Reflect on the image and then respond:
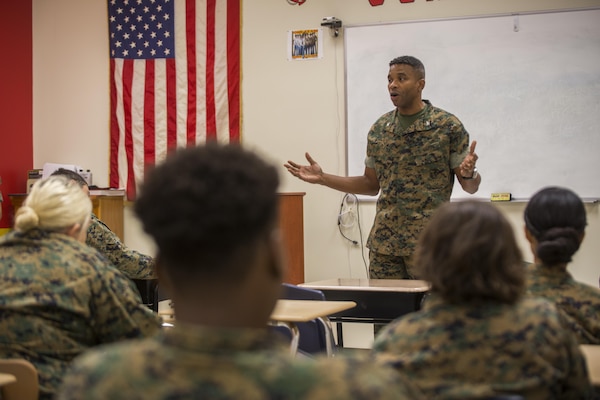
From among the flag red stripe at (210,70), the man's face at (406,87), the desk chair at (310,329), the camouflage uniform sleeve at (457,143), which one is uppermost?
the flag red stripe at (210,70)

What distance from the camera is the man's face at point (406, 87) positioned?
4305 millimetres

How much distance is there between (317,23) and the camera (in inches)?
261

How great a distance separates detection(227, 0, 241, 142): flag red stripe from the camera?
6902 millimetres

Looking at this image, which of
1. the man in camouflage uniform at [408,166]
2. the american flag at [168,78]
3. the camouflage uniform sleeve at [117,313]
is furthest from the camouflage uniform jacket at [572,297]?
the american flag at [168,78]

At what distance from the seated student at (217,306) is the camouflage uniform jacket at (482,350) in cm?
60

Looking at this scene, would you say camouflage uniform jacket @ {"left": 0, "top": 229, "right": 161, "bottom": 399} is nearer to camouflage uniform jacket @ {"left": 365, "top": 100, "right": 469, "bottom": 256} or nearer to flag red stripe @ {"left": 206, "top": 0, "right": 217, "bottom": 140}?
camouflage uniform jacket @ {"left": 365, "top": 100, "right": 469, "bottom": 256}

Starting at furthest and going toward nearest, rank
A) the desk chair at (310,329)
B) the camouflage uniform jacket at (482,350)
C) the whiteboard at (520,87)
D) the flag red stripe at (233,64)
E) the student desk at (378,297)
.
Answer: the flag red stripe at (233,64) → the whiteboard at (520,87) → the student desk at (378,297) → the desk chair at (310,329) → the camouflage uniform jacket at (482,350)

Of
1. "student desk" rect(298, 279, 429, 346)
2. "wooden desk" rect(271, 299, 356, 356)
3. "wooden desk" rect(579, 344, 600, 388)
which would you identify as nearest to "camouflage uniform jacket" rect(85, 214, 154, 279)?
"student desk" rect(298, 279, 429, 346)

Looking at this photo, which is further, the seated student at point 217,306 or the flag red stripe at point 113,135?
the flag red stripe at point 113,135

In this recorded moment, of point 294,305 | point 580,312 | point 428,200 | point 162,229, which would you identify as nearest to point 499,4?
point 428,200

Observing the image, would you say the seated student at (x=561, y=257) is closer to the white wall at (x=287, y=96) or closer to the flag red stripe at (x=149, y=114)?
the white wall at (x=287, y=96)

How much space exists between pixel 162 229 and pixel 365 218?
5615mm

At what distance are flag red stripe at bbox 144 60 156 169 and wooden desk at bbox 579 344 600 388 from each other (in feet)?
18.2

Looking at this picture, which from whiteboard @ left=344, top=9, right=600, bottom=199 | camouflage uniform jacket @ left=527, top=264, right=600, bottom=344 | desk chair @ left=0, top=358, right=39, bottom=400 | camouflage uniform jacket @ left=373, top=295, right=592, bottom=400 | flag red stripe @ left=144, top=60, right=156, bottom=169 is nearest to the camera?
camouflage uniform jacket @ left=373, top=295, right=592, bottom=400
